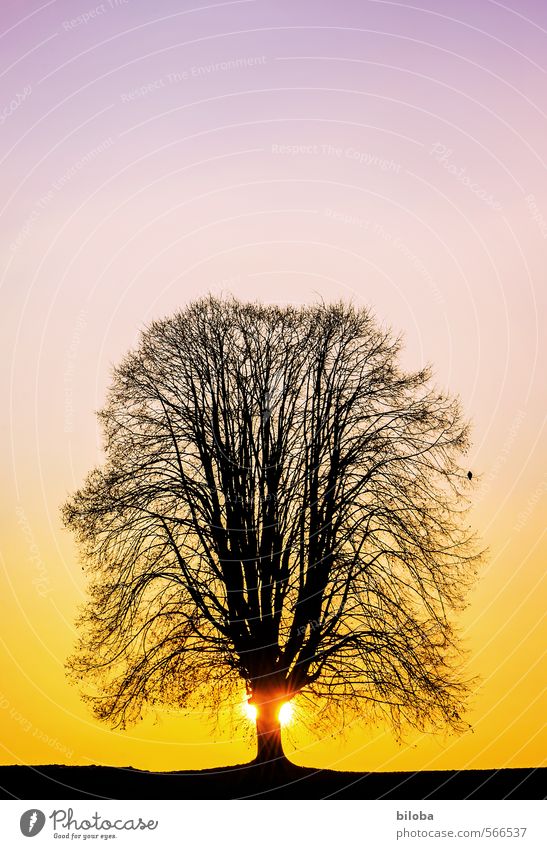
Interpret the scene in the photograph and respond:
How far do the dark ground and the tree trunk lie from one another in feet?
0.84

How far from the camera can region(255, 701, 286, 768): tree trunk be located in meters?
26.3

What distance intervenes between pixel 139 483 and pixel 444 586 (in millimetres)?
8355

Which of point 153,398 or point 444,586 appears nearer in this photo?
point 444,586

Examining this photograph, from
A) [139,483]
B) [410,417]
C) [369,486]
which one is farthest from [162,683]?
[410,417]

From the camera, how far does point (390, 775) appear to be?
1065 inches

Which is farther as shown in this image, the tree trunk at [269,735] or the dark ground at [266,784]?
the tree trunk at [269,735]

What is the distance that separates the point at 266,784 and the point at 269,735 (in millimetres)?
1250

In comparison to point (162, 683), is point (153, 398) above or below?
above

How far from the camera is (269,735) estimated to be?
1043 inches

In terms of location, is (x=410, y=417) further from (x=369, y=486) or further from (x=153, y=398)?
(x=153, y=398)

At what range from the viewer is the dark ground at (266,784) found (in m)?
24.8

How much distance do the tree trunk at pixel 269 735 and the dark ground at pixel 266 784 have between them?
257mm
